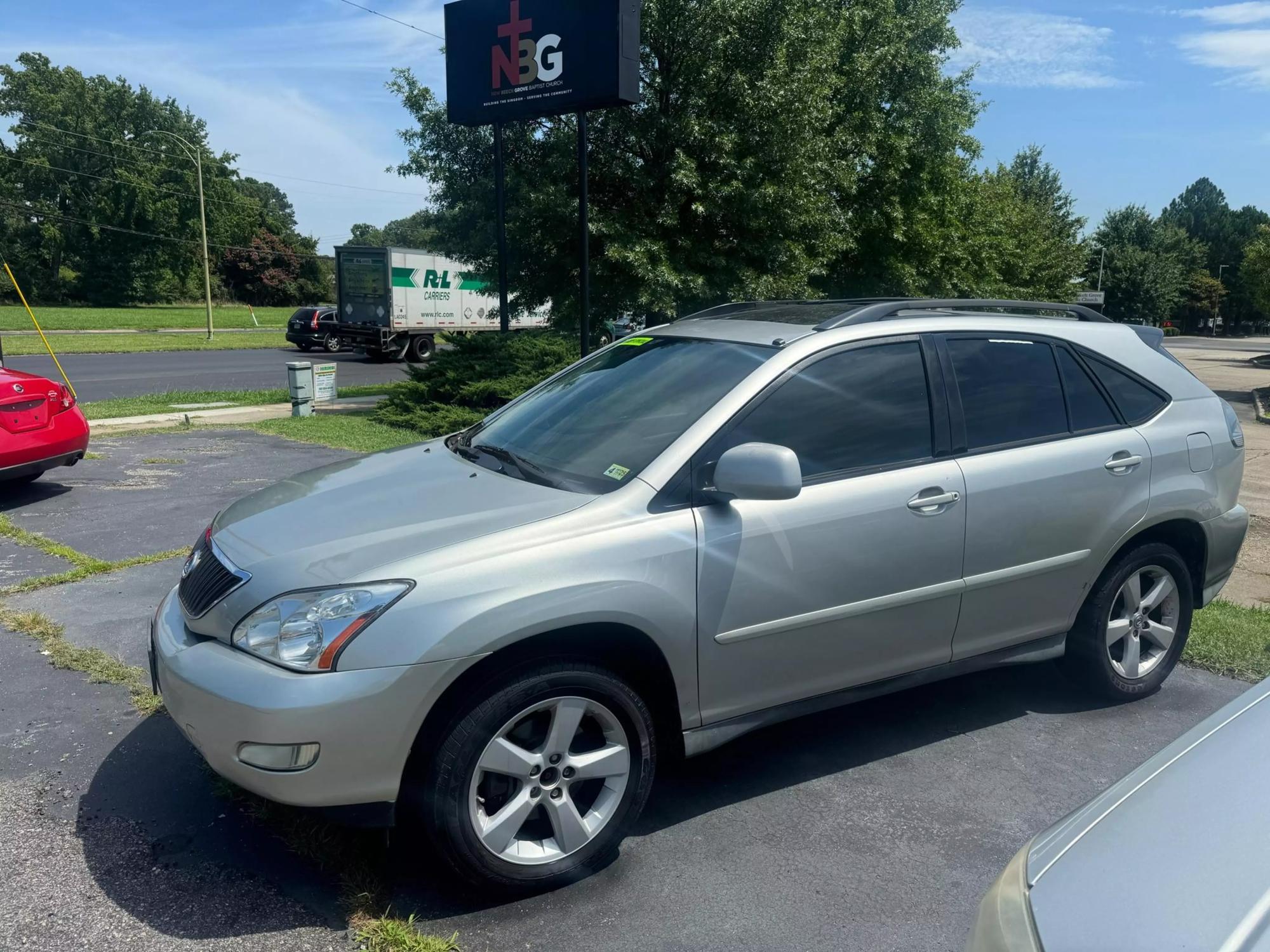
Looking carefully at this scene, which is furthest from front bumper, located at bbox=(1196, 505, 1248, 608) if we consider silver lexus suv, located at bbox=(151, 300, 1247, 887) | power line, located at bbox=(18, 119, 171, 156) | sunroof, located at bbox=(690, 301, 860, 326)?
power line, located at bbox=(18, 119, 171, 156)

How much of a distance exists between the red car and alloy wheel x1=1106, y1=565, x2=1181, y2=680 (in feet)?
25.3

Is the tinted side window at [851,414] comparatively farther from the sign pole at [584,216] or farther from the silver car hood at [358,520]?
the sign pole at [584,216]

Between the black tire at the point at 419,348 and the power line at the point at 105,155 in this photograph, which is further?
the power line at the point at 105,155

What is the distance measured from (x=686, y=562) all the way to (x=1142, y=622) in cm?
257

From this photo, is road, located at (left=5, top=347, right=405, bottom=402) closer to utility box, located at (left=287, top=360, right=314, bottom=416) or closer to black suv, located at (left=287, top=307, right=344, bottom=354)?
black suv, located at (left=287, top=307, right=344, bottom=354)

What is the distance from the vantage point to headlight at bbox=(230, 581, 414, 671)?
2.75 metres

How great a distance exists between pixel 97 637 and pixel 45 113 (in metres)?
79.5

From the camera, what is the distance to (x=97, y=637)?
16.6 ft

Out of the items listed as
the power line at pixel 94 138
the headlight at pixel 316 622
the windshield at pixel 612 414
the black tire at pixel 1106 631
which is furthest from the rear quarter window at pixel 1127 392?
the power line at pixel 94 138

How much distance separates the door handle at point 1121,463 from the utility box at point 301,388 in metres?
12.0

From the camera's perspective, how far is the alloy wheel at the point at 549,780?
290 cm

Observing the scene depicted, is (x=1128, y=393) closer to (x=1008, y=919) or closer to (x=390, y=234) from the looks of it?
(x=1008, y=919)

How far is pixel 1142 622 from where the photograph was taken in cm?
449

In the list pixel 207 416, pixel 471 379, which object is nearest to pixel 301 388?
pixel 207 416
